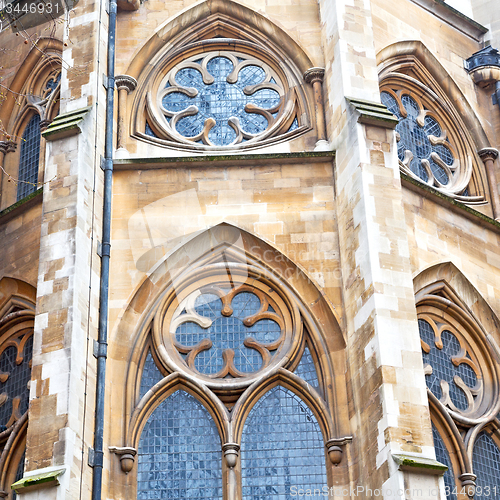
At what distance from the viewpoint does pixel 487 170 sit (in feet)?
74.4

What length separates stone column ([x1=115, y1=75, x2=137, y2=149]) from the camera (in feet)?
65.0

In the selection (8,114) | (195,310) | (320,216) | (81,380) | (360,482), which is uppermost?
(8,114)

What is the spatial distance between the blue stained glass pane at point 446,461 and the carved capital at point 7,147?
383 inches

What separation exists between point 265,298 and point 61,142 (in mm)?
4164

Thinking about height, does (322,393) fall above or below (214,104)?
below

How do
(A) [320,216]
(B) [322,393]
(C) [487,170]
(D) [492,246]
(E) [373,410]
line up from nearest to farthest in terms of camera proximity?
(E) [373,410]
(B) [322,393]
(A) [320,216]
(D) [492,246]
(C) [487,170]

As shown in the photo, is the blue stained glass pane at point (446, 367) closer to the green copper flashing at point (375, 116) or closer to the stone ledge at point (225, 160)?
the stone ledge at point (225, 160)

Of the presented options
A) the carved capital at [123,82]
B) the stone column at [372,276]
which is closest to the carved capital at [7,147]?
the carved capital at [123,82]

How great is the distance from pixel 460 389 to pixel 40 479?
7.76m

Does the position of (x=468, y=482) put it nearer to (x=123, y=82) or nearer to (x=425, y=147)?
(x=425, y=147)

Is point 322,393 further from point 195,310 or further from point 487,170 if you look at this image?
point 487,170

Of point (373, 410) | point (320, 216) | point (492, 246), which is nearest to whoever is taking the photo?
point (373, 410)

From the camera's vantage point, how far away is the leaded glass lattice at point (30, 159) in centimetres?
2162

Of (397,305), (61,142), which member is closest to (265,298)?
(397,305)
